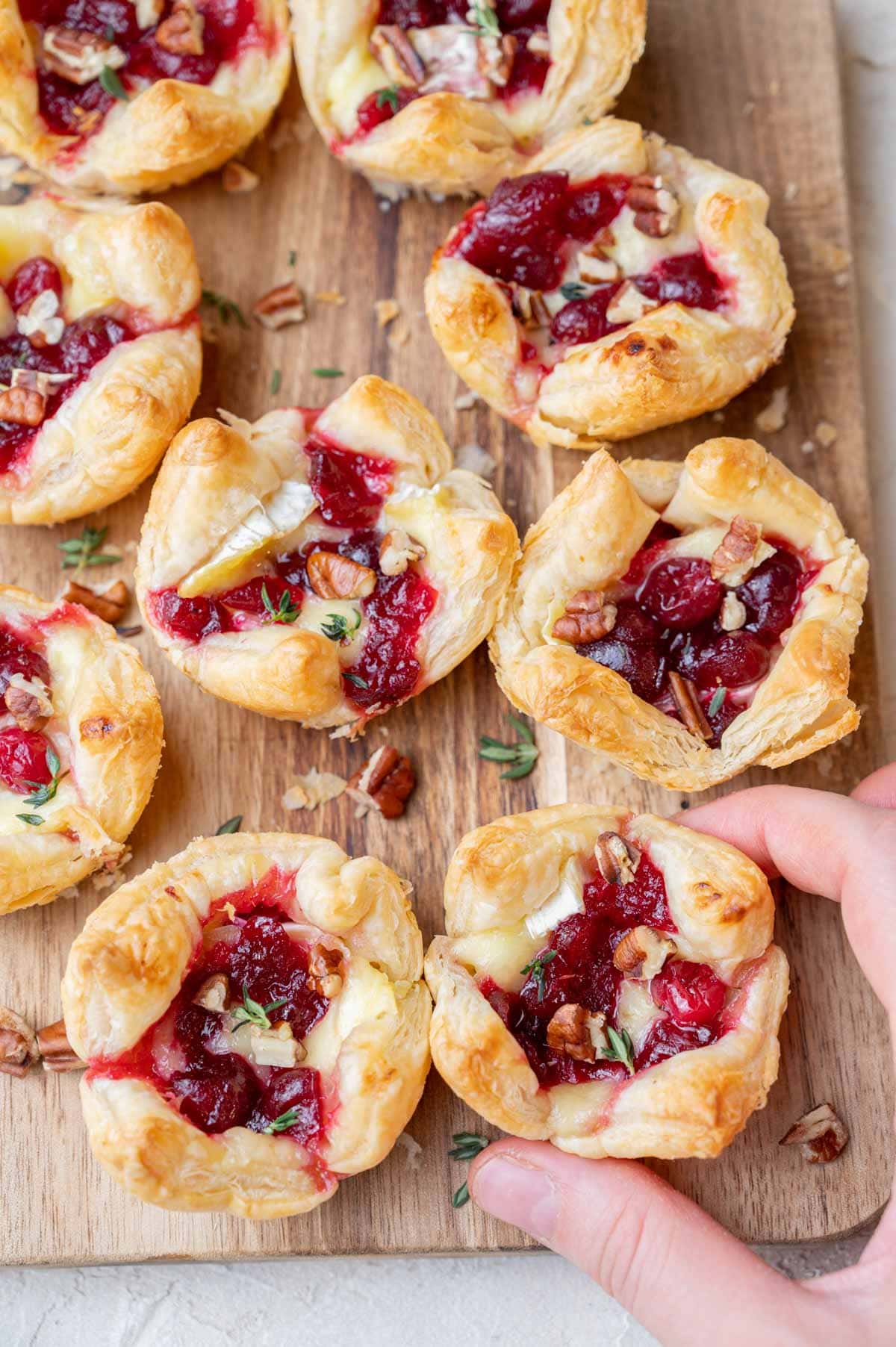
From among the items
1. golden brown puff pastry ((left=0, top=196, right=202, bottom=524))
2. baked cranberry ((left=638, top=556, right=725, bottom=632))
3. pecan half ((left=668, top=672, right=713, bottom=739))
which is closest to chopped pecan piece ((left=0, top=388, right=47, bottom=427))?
golden brown puff pastry ((left=0, top=196, right=202, bottom=524))

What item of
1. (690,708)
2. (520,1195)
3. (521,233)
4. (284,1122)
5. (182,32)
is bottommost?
(520,1195)

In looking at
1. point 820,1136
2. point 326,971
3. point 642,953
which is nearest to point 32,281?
point 326,971

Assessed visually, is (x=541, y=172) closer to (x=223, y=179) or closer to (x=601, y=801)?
(x=223, y=179)

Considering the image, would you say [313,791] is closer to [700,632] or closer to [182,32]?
[700,632]

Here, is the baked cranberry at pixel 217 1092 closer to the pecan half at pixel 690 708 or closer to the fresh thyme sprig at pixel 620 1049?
the fresh thyme sprig at pixel 620 1049

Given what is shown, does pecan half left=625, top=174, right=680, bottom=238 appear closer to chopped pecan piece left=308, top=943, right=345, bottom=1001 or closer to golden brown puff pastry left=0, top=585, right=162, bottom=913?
golden brown puff pastry left=0, top=585, right=162, bottom=913
